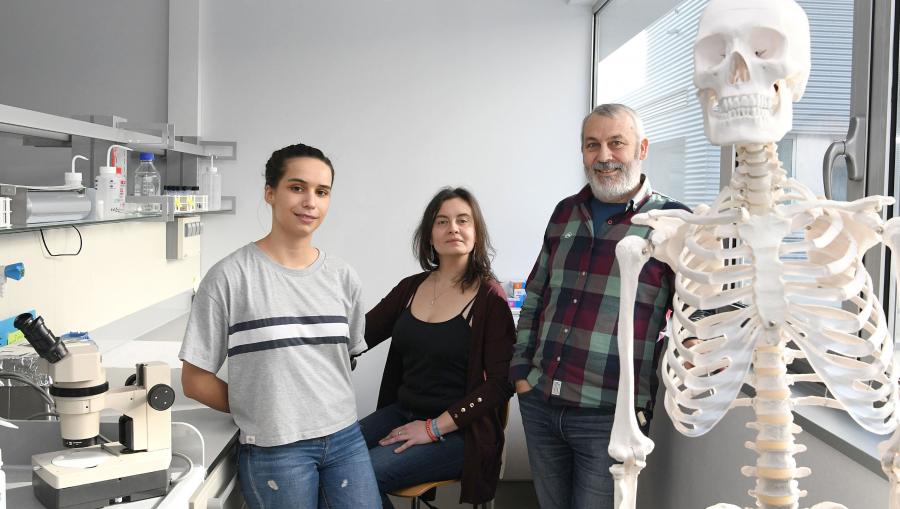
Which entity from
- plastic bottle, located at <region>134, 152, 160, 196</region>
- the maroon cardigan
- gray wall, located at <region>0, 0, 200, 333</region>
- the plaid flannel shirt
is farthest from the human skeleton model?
gray wall, located at <region>0, 0, 200, 333</region>

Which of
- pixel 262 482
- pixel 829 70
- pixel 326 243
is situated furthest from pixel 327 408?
pixel 326 243

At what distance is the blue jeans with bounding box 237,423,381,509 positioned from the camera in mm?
1742

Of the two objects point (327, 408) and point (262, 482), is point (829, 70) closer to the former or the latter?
point (327, 408)

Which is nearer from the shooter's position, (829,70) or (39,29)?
(829,70)

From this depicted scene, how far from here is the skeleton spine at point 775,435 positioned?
1.08 m

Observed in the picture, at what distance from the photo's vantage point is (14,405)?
6.34 feet

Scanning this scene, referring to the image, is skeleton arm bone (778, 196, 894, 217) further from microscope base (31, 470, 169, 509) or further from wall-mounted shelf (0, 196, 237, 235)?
wall-mounted shelf (0, 196, 237, 235)

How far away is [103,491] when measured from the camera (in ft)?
4.41

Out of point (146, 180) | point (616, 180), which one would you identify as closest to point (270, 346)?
point (616, 180)

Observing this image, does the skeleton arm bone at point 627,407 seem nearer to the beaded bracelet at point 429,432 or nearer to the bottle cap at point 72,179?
the beaded bracelet at point 429,432

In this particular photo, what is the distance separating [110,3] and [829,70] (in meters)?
3.26

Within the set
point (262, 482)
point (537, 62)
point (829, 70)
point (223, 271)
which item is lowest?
point (262, 482)

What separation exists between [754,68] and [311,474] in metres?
1.29

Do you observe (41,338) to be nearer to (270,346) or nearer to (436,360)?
(270,346)
